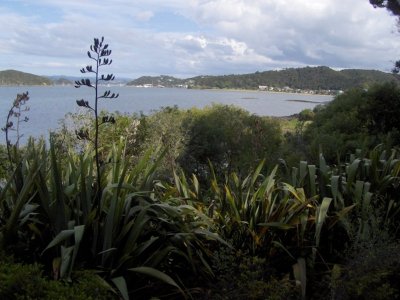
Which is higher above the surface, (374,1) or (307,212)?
(374,1)

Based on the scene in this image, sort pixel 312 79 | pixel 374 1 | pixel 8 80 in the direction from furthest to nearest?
pixel 312 79, pixel 8 80, pixel 374 1

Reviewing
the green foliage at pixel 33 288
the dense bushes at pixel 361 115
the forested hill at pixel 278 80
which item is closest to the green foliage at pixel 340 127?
the dense bushes at pixel 361 115

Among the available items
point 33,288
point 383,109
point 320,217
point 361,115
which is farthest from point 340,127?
point 33,288

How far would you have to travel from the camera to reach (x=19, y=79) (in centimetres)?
1986

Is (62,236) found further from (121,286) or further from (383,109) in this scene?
(383,109)

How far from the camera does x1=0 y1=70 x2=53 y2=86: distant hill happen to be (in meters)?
17.7

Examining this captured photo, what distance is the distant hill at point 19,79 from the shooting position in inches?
696

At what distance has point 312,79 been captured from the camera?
38.3 meters

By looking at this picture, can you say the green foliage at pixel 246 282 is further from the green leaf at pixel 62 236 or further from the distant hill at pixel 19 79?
the distant hill at pixel 19 79

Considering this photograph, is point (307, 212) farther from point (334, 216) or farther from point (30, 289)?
point (30, 289)

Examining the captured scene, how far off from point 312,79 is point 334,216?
35379mm

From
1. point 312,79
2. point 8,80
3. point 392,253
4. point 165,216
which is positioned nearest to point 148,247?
point 165,216

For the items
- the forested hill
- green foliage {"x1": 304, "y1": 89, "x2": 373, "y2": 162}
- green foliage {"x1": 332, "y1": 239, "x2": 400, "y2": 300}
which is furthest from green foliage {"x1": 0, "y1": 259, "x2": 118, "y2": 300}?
the forested hill

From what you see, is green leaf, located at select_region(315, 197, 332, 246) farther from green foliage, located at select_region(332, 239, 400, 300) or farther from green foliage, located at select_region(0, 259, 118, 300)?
green foliage, located at select_region(0, 259, 118, 300)
